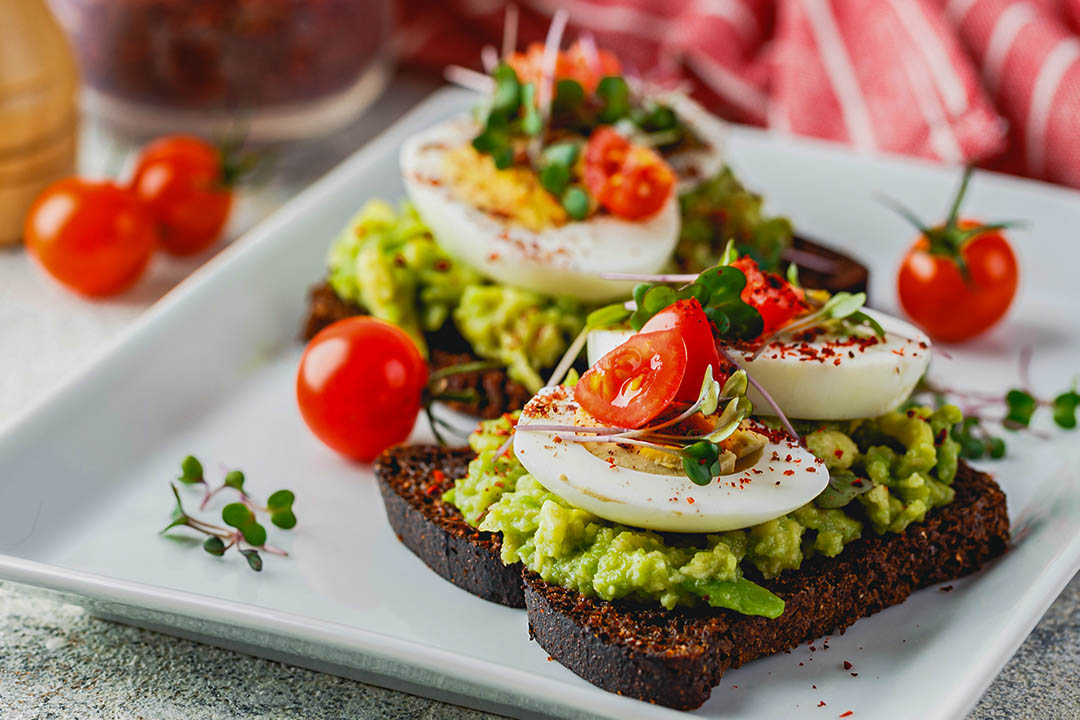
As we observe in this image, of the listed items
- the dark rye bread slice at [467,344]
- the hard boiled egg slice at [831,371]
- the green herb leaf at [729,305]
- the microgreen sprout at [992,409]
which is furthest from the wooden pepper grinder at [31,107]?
the microgreen sprout at [992,409]

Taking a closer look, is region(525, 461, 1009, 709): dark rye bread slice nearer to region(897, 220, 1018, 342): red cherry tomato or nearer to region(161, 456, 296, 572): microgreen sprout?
region(161, 456, 296, 572): microgreen sprout

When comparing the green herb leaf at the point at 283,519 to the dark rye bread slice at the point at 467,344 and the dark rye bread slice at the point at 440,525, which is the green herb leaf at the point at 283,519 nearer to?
the dark rye bread slice at the point at 440,525

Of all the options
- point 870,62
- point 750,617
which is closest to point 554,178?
point 750,617

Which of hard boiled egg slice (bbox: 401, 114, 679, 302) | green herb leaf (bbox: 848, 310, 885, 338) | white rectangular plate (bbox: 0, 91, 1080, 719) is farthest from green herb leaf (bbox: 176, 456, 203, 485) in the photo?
green herb leaf (bbox: 848, 310, 885, 338)

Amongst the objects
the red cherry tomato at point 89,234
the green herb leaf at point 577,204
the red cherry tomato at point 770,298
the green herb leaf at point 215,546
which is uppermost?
the red cherry tomato at point 770,298

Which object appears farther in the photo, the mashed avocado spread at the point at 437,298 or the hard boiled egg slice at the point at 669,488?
the mashed avocado spread at the point at 437,298

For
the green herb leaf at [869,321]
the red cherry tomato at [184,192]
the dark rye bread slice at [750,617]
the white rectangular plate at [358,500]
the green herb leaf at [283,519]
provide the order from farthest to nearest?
1. the red cherry tomato at [184,192]
2. the green herb leaf at [283,519]
3. the green herb leaf at [869,321]
4. the white rectangular plate at [358,500]
5. the dark rye bread slice at [750,617]

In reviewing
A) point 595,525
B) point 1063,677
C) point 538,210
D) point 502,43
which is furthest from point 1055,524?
point 502,43
